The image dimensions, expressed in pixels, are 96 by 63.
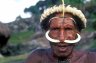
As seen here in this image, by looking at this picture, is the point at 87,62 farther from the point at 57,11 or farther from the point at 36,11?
the point at 36,11

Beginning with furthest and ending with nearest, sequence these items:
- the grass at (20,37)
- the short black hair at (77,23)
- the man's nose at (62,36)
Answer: the grass at (20,37)
the short black hair at (77,23)
the man's nose at (62,36)

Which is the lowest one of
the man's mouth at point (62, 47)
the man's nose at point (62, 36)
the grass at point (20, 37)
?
the grass at point (20, 37)

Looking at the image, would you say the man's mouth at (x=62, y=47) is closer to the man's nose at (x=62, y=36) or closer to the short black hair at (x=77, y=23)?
the man's nose at (x=62, y=36)

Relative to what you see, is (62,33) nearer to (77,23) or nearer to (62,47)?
(62,47)

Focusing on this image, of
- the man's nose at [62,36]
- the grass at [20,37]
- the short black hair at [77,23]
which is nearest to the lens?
the man's nose at [62,36]

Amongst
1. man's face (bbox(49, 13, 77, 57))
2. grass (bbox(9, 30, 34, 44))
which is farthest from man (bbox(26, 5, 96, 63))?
grass (bbox(9, 30, 34, 44))

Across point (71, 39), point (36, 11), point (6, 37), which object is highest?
point (71, 39)

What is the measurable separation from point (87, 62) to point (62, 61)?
0.24m

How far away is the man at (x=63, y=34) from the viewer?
4047mm

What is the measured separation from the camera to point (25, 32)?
3744cm

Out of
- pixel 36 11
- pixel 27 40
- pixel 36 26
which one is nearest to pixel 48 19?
pixel 27 40

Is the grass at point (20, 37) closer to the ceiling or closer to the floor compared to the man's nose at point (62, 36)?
closer to the floor

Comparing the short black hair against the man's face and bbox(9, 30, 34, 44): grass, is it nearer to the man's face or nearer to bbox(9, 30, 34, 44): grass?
the man's face

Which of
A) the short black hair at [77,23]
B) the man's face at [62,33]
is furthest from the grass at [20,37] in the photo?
the man's face at [62,33]
